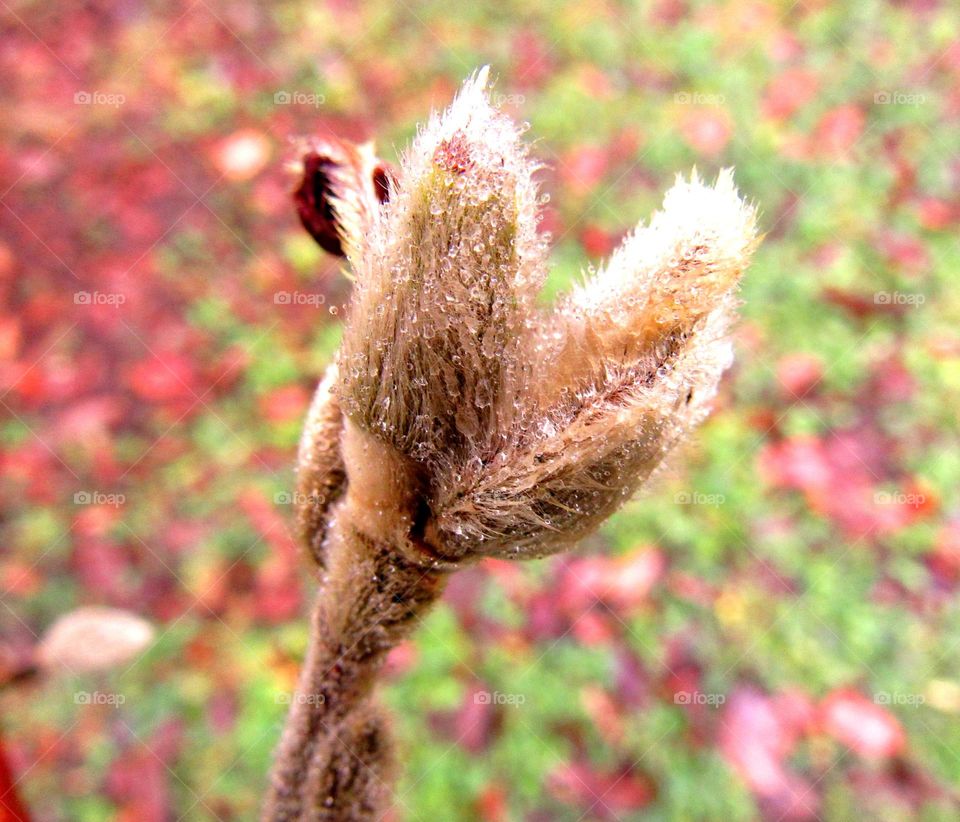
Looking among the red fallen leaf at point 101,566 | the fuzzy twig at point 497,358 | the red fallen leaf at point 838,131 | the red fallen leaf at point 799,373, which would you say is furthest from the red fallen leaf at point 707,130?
the fuzzy twig at point 497,358

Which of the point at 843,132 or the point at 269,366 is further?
the point at 843,132

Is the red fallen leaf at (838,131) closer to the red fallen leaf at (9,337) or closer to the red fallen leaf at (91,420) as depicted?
the red fallen leaf at (91,420)

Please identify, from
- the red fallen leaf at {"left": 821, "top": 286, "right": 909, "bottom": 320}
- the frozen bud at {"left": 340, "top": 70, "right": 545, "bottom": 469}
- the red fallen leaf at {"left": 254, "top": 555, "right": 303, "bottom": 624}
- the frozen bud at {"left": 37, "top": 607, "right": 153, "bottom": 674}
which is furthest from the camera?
the red fallen leaf at {"left": 821, "top": 286, "right": 909, "bottom": 320}

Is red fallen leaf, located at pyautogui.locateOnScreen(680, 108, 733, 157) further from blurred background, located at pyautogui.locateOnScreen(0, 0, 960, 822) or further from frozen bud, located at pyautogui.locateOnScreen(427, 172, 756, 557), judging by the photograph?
frozen bud, located at pyautogui.locateOnScreen(427, 172, 756, 557)

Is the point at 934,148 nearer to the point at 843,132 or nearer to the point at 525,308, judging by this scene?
the point at 843,132

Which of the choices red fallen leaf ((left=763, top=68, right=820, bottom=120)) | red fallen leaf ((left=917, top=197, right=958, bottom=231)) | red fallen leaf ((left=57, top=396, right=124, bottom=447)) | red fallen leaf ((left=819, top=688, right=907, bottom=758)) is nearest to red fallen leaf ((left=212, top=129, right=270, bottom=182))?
red fallen leaf ((left=57, top=396, right=124, bottom=447))

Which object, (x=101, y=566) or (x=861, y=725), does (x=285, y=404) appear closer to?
(x=101, y=566)

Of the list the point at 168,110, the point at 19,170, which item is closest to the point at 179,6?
the point at 168,110
